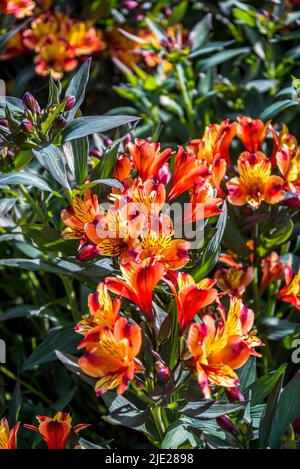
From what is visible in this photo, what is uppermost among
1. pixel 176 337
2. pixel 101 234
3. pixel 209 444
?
pixel 101 234

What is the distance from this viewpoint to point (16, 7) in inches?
59.6

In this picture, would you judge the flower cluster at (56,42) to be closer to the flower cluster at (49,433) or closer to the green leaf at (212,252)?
the green leaf at (212,252)

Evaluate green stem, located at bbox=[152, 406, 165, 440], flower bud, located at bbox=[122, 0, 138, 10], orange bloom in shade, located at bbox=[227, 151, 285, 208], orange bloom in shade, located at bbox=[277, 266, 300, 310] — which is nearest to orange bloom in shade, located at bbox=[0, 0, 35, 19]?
flower bud, located at bbox=[122, 0, 138, 10]

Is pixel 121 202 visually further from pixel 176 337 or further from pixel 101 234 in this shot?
pixel 176 337

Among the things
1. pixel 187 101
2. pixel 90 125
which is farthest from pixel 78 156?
pixel 187 101

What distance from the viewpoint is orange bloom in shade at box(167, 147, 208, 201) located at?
1017mm

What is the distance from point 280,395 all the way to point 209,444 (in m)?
0.13

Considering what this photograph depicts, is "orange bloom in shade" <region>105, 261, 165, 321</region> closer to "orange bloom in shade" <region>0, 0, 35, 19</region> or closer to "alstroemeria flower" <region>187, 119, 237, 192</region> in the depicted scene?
"alstroemeria flower" <region>187, 119, 237, 192</region>

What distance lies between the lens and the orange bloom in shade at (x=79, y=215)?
0.97 m

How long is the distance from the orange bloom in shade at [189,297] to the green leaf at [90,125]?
0.87ft

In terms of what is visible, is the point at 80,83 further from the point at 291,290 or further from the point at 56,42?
the point at 56,42

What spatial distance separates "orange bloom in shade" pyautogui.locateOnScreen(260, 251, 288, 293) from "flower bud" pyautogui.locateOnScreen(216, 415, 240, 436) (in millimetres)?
369

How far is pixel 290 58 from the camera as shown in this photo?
164 centimetres

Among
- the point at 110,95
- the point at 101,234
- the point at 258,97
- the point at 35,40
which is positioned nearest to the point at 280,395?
the point at 101,234
